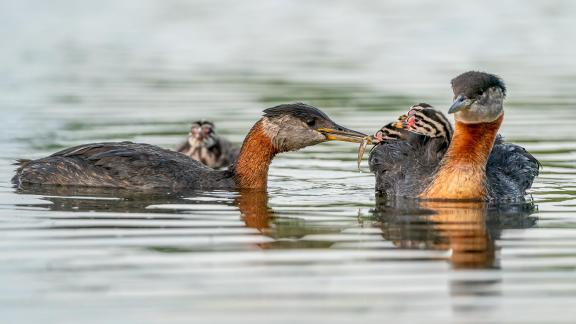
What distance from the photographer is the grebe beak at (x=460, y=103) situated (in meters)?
13.2

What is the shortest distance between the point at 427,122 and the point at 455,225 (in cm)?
270

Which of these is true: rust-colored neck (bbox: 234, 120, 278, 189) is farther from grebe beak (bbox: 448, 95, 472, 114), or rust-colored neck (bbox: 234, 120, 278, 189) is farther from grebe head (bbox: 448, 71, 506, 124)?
grebe beak (bbox: 448, 95, 472, 114)

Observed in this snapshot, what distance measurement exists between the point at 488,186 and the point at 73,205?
157 inches

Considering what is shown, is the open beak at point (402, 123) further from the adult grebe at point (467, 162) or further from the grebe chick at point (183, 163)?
the grebe chick at point (183, 163)

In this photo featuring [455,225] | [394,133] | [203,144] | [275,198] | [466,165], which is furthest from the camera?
[203,144]

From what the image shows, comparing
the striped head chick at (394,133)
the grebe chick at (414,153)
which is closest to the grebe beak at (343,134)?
the striped head chick at (394,133)

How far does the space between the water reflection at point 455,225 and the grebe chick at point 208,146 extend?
4.17 metres

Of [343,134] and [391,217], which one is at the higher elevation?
[343,134]

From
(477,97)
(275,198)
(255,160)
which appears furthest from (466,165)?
(255,160)

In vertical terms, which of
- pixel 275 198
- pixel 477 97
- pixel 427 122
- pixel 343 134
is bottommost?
pixel 275 198

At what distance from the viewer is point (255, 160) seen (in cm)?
1491

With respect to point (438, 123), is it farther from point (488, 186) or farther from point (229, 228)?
point (229, 228)

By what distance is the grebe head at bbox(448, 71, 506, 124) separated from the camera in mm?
13312

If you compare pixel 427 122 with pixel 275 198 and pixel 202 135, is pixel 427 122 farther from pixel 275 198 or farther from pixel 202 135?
pixel 202 135
